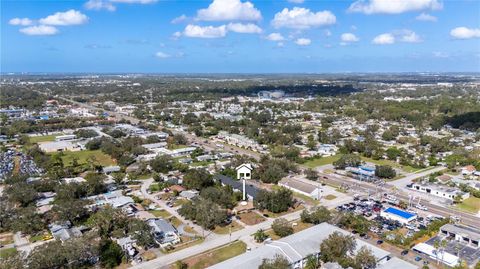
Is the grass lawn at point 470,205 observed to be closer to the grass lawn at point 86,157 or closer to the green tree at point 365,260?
the green tree at point 365,260

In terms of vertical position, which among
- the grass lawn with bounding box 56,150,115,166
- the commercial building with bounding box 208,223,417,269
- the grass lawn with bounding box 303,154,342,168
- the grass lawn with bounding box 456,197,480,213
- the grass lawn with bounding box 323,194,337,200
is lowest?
the grass lawn with bounding box 56,150,115,166

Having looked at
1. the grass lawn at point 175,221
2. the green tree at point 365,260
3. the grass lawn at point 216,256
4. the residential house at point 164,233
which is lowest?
the grass lawn at point 175,221

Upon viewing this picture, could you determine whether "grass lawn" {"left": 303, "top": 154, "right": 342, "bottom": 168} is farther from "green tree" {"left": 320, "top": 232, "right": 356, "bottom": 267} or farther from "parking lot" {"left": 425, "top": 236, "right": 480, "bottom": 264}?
"green tree" {"left": 320, "top": 232, "right": 356, "bottom": 267}

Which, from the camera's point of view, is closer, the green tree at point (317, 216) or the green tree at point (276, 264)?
the green tree at point (276, 264)

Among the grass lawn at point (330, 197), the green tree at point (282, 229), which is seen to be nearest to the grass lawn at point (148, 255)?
the green tree at point (282, 229)

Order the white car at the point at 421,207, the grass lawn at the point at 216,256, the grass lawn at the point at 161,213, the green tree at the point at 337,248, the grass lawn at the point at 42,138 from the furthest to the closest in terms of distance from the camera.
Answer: the grass lawn at the point at 42,138 → the white car at the point at 421,207 → the grass lawn at the point at 161,213 → the grass lawn at the point at 216,256 → the green tree at the point at 337,248

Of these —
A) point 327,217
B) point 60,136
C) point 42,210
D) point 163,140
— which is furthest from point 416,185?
point 60,136

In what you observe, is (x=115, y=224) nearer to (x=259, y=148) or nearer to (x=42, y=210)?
→ (x=42, y=210)

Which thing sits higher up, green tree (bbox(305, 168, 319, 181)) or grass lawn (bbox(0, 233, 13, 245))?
green tree (bbox(305, 168, 319, 181))

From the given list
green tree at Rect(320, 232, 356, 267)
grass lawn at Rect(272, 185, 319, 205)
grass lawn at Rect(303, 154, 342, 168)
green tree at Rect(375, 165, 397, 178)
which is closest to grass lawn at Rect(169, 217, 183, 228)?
green tree at Rect(320, 232, 356, 267)
